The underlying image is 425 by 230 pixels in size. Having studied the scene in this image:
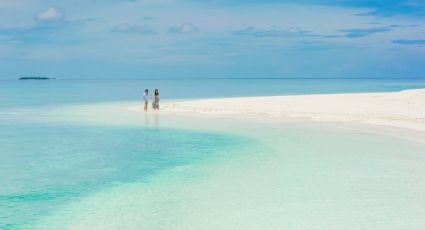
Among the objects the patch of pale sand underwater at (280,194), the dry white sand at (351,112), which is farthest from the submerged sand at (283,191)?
the dry white sand at (351,112)

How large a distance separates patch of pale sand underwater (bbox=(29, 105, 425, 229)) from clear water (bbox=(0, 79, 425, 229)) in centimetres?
2

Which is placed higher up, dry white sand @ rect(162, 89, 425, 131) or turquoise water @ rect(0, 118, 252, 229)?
dry white sand @ rect(162, 89, 425, 131)

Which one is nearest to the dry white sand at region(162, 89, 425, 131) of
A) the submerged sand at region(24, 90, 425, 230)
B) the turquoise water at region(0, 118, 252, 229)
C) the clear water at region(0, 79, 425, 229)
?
the submerged sand at region(24, 90, 425, 230)

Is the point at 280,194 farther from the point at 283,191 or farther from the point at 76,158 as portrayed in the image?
the point at 76,158

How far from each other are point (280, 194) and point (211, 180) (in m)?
2.12

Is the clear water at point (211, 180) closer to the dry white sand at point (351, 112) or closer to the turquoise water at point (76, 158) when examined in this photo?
the turquoise water at point (76, 158)

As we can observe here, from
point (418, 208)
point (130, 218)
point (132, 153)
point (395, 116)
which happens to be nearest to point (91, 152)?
point (132, 153)

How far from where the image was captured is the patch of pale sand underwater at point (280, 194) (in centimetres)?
902

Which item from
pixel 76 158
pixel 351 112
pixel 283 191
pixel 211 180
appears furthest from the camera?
pixel 351 112

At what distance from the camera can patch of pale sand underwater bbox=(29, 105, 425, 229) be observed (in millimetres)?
9016

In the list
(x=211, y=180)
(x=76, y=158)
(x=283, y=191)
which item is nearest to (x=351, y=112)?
(x=76, y=158)

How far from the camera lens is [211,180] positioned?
12.5 m

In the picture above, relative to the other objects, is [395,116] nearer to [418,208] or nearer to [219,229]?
[418,208]

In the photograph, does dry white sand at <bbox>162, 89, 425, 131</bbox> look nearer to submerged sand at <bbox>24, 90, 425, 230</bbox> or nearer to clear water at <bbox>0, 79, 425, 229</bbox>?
submerged sand at <bbox>24, 90, 425, 230</bbox>
